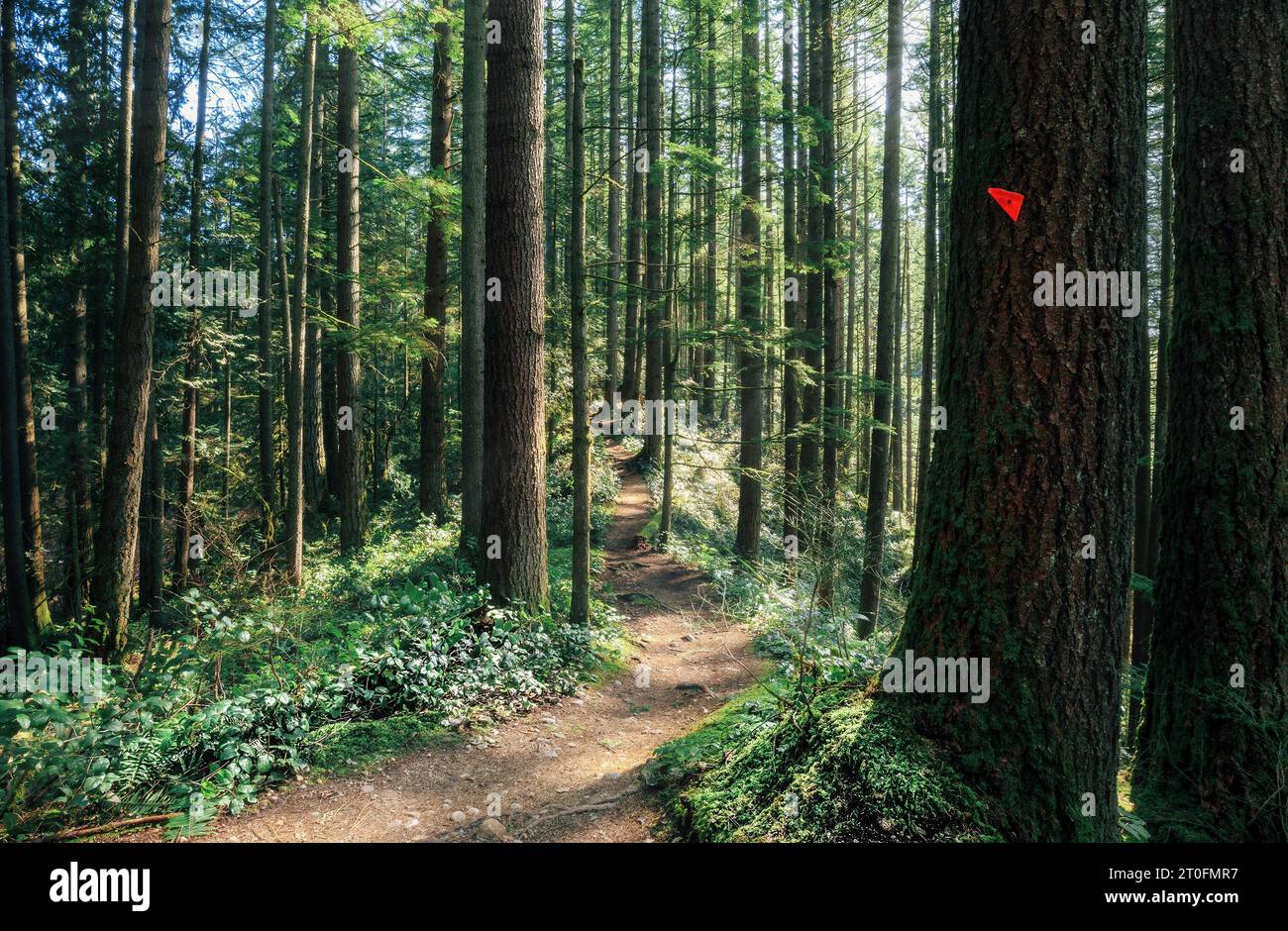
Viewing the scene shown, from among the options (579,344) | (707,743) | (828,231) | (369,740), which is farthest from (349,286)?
(707,743)

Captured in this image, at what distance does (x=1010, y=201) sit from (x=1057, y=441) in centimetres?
118

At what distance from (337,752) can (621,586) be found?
Result: 6.69 m

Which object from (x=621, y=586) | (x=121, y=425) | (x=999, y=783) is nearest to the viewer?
(x=999, y=783)

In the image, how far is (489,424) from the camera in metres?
7.29

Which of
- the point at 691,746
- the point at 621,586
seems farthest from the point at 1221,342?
the point at 621,586

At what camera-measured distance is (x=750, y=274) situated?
40.8 feet

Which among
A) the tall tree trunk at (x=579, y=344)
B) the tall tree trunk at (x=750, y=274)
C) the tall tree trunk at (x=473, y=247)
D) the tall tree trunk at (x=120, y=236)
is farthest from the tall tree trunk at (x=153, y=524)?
the tall tree trunk at (x=750, y=274)

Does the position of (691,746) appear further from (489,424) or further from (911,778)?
(489,424)

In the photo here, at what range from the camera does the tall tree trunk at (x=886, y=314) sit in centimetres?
970

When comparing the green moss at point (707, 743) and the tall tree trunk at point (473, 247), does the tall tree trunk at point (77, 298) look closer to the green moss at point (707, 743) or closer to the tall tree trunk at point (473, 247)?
the tall tree trunk at point (473, 247)

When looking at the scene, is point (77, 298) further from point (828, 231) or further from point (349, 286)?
point (828, 231)

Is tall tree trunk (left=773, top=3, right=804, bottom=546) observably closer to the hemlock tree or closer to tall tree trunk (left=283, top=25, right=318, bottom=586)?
tall tree trunk (left=283, top=25, right=318, bottom=586)

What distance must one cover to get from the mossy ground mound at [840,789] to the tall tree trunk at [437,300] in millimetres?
10446
